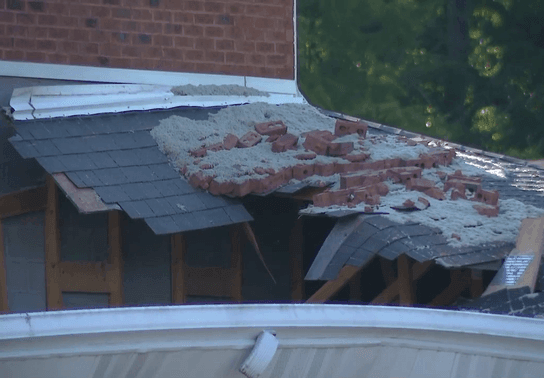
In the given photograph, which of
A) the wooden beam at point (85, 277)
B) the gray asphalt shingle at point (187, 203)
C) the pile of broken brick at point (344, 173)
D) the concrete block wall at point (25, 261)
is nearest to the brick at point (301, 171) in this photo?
the pile of broken brick at point (344, 173)

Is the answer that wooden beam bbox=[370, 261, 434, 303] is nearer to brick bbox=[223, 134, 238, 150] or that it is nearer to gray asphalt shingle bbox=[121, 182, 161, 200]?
brick bbox=[223, 134, 238, 150]

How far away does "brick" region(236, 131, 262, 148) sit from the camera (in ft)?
27.5

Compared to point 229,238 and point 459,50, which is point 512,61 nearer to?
point 459,50

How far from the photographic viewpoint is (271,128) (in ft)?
28.2

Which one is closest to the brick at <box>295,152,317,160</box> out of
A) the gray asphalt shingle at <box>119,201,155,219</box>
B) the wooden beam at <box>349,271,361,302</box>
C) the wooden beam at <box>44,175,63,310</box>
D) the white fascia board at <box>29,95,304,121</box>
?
the gray asphalt shingle at <box>119,201,155,219</box>

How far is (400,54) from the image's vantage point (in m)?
25.8

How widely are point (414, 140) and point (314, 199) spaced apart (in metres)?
2.28

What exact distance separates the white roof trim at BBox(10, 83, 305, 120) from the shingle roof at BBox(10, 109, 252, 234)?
15 cm

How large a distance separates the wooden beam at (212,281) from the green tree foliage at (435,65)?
611 inches

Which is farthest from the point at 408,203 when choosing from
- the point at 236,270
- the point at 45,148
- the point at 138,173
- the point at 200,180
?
the point at 45,148

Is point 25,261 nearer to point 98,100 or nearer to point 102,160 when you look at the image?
point 102,160

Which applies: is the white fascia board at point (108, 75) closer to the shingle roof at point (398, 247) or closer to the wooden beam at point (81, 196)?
the wooden beam at point (81, 196)

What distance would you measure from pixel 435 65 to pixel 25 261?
58.0ft

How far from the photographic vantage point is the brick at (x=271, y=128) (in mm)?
8562
